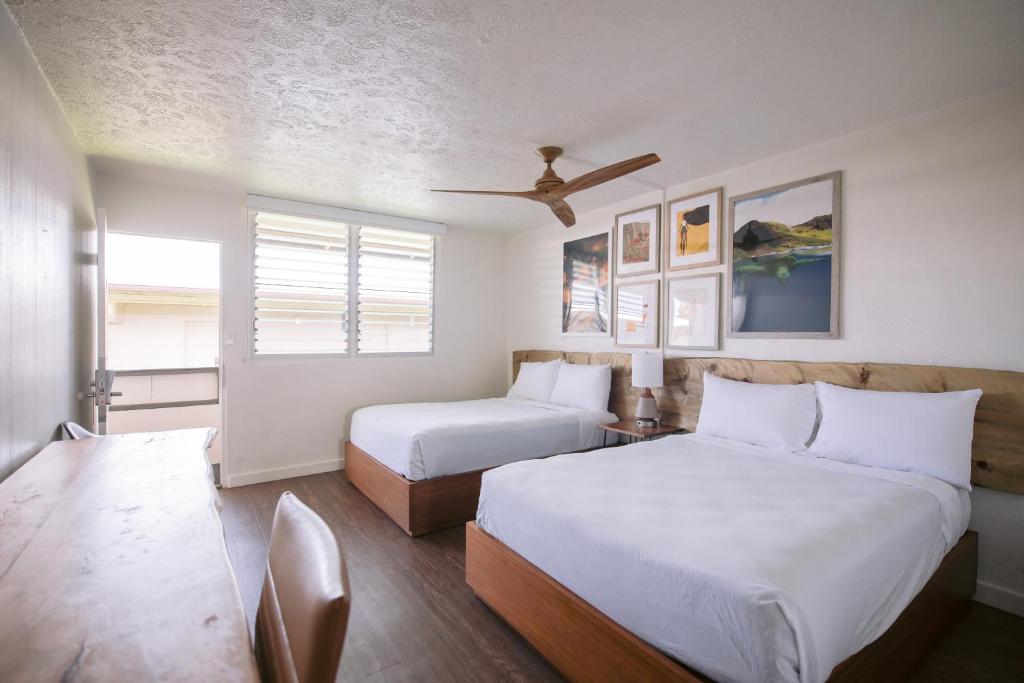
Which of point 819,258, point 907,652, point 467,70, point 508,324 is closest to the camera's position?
point 907,652

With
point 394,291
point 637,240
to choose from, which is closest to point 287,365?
point 394,291

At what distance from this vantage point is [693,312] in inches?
138

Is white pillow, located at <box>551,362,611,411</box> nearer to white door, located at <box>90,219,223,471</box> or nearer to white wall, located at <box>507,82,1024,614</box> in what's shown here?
white wall, located at <box>507,82,1024,614</box>

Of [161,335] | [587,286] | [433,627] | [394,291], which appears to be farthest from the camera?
[161,335]

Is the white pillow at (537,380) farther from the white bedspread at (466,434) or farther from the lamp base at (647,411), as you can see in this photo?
the lamp base at (647,411)

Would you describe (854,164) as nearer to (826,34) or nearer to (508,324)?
(826,34)

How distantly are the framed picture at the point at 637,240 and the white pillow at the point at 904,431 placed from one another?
1.77m

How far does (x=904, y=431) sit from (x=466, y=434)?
2436 mm

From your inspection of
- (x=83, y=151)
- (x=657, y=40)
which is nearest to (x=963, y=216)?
(x=657, y=40)

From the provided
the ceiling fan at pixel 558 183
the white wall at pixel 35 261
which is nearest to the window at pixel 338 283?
the white wall at pixel 35 261

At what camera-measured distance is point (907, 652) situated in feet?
5.47

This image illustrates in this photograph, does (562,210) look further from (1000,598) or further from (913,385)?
(1000,598)

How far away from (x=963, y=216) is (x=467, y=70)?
2.61m

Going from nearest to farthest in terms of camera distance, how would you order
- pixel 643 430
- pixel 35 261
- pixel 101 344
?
1. pixel 35 261
2. pixel 101 344
3. pixel 643 430
